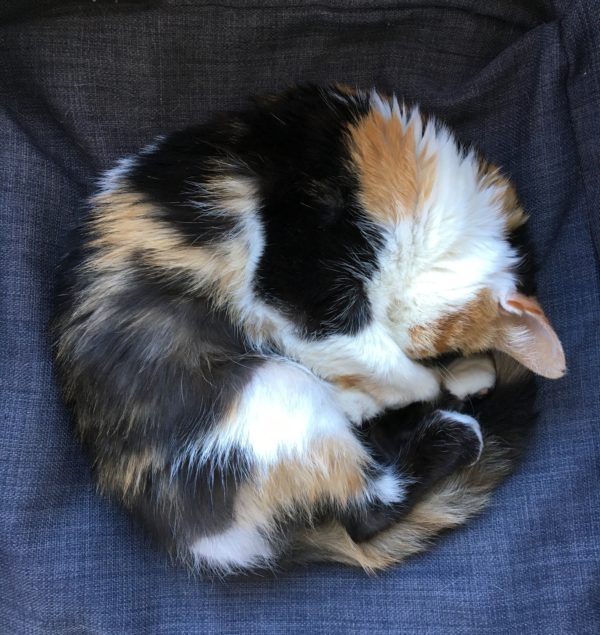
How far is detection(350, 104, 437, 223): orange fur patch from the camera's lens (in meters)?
1.20

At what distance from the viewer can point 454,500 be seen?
4.20 ft

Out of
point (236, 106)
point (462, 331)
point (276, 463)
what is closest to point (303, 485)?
point (276, 463)

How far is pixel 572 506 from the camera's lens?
4.15ft

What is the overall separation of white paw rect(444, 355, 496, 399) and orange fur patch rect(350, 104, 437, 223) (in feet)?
1.17

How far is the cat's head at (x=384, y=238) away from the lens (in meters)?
1.19

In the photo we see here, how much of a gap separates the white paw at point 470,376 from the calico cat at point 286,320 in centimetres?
9

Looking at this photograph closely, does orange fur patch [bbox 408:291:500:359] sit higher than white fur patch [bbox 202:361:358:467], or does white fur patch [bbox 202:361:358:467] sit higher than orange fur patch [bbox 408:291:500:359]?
orange fur patch [bbox 408:291:500:359]

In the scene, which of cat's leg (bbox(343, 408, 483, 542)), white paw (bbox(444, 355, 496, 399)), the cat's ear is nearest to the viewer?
the cat's ear

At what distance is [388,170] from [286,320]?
13.0 inches

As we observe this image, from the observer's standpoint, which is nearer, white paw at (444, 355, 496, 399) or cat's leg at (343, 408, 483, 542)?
cat's leg at (343, 408, 483, 542)

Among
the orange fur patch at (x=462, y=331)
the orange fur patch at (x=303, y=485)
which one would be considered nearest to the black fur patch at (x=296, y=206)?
the orange fur patch at (x=462, y=331)

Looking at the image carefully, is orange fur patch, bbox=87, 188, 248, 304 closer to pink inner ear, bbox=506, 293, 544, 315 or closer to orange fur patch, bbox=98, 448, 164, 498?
orange fur patch, bbox=98, 448, 164, 498

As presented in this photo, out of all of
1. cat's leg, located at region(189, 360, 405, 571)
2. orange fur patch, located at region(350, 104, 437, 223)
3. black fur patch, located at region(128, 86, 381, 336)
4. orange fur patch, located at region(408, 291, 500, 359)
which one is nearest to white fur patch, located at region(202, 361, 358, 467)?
cat's leg, located at region(189, 360, 405, 571)

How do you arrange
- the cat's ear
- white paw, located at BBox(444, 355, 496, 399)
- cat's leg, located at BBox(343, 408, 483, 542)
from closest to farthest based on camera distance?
the cat's ear → cat's leg, located at BBox(343, 408, 483, 542) → white paw, located at BBox(444, 355, 496, 399)
